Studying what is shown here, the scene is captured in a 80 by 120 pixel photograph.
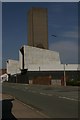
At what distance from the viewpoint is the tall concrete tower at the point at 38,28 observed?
18538 cm

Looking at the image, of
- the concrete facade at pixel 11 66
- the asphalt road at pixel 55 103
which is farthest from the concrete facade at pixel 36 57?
the asphalt road at pixel 55 103

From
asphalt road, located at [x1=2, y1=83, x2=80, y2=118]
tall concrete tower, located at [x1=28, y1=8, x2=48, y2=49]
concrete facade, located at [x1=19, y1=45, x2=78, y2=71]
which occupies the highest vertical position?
tall concrete tower, located at [x1=28, y1=8, x2=48, y2=49]

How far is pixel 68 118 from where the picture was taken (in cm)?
1426

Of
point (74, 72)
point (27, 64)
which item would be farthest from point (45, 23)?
point (74, 72)

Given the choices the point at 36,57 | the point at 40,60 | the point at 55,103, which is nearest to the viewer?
the point at 55,103

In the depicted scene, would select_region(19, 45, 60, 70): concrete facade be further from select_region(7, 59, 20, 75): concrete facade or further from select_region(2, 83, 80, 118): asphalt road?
select_region(2, 83, 80, 118): asphalt road

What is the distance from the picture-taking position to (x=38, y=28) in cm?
19075

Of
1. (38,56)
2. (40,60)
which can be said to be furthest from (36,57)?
(40,60)

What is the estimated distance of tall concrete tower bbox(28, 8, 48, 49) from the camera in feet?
608

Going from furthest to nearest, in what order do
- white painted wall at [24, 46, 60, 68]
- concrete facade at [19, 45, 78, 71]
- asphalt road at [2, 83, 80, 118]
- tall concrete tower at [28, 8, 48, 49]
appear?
1. tall concrete tower at [28, 8, 48, 49]
2. white painted wall at [24, 46, 60, 68]
3. concrete facade at [19, 45, 78, 71]
4. asphalt road at [2, 83, 80, 118]

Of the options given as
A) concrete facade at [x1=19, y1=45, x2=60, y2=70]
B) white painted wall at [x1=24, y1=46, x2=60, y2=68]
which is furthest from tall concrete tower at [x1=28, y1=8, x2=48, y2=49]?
concrete facade at [x1=19, y1=45, x2=60, y2=70]

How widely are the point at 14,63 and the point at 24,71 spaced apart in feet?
213

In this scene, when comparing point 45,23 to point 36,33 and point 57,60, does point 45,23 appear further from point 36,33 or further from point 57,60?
point 57,60

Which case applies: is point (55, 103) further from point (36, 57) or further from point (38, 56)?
point (38, 56)
